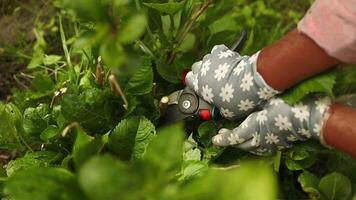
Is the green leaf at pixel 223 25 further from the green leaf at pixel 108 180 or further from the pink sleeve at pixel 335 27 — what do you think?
the green leaf at pixel 108 180

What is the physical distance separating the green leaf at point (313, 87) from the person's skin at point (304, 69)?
0.04 feet

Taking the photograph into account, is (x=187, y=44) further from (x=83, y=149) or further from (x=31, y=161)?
(x=83, y=149)

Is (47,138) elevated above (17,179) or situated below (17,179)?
below

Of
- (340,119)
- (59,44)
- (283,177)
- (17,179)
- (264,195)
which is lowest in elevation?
(283,177)

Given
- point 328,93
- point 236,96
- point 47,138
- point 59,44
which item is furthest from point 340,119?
point 59,44

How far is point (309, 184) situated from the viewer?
1104 millimetres

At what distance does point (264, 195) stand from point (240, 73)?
604mm

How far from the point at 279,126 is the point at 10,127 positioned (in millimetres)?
493

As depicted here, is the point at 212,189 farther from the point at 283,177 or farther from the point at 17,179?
the point at 283,177

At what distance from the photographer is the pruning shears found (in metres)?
1.05

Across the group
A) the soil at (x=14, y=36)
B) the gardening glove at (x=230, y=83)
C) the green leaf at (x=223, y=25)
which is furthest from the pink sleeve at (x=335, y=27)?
the soil at (x=14, y=36)

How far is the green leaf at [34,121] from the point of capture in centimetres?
102

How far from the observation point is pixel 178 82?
3.69ft

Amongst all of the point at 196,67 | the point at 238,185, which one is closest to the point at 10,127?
the point at 196,67
